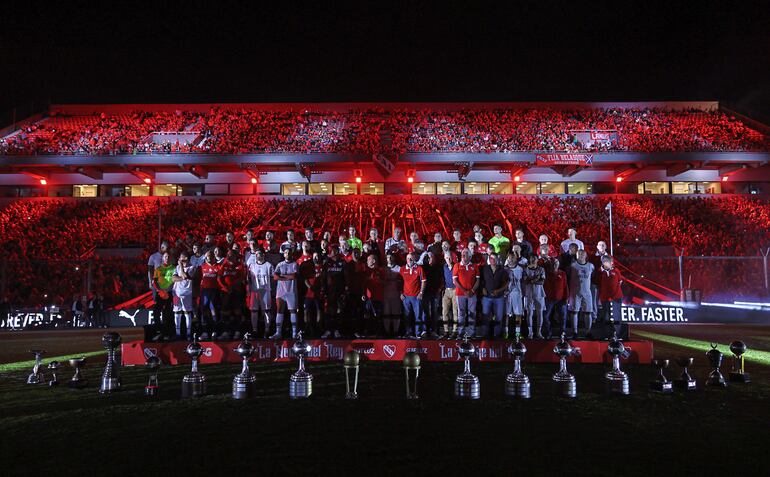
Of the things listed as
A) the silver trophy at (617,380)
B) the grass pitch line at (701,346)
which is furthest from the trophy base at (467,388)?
the grass pitch line at (701,346)

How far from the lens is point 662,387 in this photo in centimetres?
779

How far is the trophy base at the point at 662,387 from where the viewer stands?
306 inches

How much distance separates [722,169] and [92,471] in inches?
1464

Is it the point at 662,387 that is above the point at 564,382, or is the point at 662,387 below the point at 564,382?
below

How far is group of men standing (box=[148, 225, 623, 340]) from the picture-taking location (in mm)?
11203

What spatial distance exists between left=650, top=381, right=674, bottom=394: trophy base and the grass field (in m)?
0.19

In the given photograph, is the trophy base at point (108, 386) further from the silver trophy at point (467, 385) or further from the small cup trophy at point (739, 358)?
the small cup trophy at point (739, 358)

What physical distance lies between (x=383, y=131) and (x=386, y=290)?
21086 mm

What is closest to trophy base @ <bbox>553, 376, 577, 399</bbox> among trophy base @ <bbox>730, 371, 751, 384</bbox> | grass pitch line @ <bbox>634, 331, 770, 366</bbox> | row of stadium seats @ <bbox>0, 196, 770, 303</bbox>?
trophy base @ <bbox>730, 371, 751, 384</bbox>

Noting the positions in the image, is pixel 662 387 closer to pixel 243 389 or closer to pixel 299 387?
pixel 299 387

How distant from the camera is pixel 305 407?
22.3 ft

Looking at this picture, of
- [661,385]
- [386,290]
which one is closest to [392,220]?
[386,290]

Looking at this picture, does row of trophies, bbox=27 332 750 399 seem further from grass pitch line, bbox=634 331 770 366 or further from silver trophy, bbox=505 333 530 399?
grass pitch line, bbox=634 331 770 366

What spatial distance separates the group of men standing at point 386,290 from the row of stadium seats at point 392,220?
11875 mm
